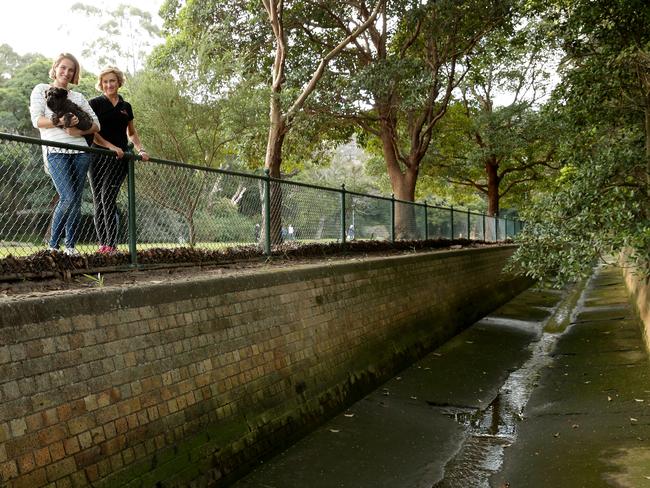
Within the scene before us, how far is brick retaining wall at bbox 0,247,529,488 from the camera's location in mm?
3510

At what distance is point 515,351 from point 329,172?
48.3 metres

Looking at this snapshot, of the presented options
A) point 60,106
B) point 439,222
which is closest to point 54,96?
point 60,106

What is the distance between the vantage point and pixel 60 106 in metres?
5.09

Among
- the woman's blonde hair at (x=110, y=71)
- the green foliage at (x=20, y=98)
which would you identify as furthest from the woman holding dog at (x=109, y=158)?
the green foliage at (x=20, y=98)

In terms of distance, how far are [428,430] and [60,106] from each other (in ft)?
16.7

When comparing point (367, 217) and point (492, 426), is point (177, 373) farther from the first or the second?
point (367, 217)

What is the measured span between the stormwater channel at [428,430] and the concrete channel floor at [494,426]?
0.01 m

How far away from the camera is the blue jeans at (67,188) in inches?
194

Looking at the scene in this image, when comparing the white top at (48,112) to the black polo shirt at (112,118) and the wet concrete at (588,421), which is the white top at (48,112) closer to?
the black polo shirt at (112,118)

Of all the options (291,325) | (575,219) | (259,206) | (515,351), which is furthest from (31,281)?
(515,351)

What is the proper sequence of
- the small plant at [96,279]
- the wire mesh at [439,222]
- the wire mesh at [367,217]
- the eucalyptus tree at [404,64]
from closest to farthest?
the small plant at [96,279] → the wire mesh at [367,217] → the eucalyptus tree at [404,64] → the wire mesh at [439,222]

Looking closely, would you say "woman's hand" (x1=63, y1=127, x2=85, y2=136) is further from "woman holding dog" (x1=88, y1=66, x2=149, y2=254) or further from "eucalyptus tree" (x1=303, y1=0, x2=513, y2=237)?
"eucalyptus tree" (x1=303, y1=0, x2=513, y2=237)

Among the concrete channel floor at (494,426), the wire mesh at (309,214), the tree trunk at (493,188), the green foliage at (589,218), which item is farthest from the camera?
the tree trunk at (493,188)

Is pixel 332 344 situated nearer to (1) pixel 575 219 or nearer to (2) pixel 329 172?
(1) pixel 575 219
